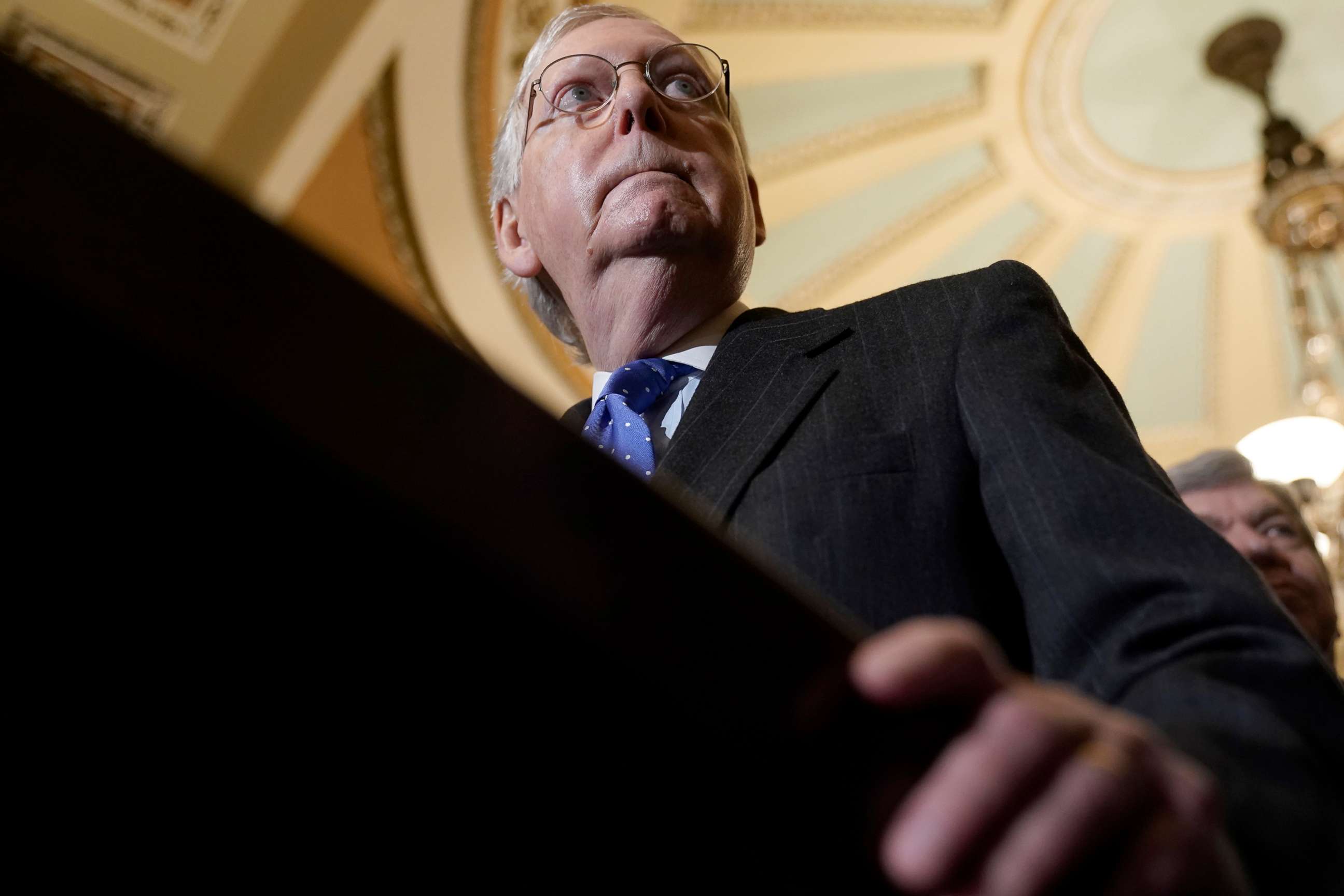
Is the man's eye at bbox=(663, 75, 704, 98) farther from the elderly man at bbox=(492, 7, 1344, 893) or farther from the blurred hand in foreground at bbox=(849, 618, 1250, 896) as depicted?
the blurred hand in foreground at bbox=(849, 618, 1250, 896)

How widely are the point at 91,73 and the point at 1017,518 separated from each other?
5401 mm

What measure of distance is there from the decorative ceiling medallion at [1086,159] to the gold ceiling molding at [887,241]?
1.32 ft

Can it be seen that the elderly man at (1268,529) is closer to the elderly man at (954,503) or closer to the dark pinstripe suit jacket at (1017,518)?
the elderly man at (954,503)

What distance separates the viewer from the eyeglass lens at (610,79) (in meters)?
2.01

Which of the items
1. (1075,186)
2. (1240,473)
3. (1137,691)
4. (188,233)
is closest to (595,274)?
(1137,691)

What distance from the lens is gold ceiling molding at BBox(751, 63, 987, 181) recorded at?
25.4ft

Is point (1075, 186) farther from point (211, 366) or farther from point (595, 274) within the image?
point (211, 366)

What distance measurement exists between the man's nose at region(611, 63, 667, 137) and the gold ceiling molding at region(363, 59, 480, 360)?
3873mm

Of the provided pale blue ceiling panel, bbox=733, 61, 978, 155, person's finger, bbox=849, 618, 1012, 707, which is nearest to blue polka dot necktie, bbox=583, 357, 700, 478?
person's finger, bbox=849, 618, 1012, 707

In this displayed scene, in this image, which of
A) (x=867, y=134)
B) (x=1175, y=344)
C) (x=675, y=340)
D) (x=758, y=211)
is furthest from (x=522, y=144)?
(x=1175, y=344)

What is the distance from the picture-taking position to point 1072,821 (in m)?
0.49

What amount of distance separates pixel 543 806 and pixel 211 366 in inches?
9.0

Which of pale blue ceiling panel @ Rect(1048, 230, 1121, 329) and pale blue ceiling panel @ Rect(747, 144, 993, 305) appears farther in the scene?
pale blue ceiling panel @ Rect(1048, 230, 1121, 329)

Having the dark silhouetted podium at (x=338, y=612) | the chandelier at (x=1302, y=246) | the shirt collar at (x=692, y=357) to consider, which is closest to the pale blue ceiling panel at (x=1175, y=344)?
the chandelier at (x=1302, y=246)
